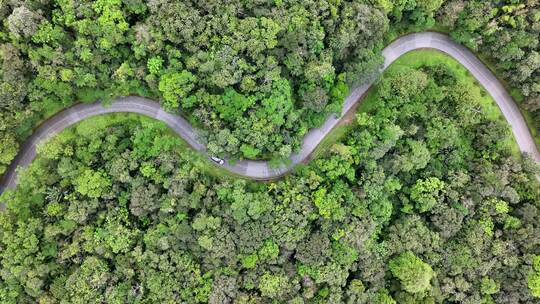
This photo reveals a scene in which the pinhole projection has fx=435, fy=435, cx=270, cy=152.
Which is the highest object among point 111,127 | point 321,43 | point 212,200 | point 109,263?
point 321,43

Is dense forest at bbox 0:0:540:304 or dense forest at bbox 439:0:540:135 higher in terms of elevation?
dense forest at bbox 439:0:540:135

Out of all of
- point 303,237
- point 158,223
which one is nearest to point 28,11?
point 158,223

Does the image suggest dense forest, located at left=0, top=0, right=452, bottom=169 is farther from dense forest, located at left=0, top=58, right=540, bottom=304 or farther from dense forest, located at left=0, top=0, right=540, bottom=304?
dense forest, located at left=0, top=58, right=540, bottom=304

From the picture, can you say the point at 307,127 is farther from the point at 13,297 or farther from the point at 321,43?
the point at 13,297

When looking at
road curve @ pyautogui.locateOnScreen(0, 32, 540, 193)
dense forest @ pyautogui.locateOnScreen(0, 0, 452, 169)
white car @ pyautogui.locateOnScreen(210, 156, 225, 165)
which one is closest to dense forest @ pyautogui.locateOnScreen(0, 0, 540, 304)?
dense forest @ pyautogui.locateOnScreen(0, 0, 452, 169)

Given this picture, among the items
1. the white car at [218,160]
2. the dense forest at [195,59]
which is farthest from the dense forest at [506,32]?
the white car at [218,160]

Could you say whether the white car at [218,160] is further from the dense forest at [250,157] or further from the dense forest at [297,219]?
the dense forest at [297,219]

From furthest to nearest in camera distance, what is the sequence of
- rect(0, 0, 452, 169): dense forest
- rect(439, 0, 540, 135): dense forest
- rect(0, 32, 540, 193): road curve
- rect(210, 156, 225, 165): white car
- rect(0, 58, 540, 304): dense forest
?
rect(439, 0, 540, 135): dense forest
rect(210, 156, 225, 165): white car
rect(0, 32, 540, 193): road curve
rect(0, 58, 540, 304): dense forest
rect(0, 0, 452, 169): dense forest
